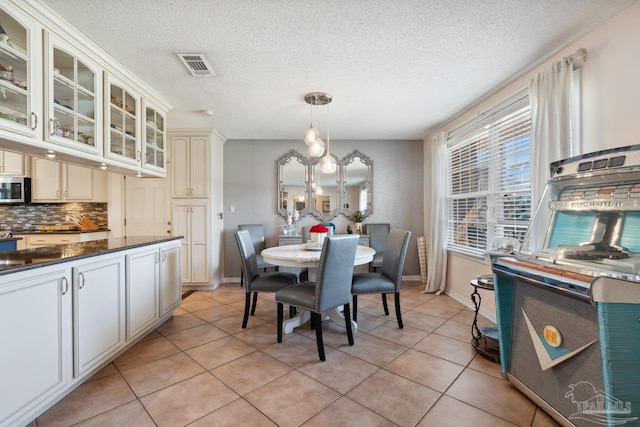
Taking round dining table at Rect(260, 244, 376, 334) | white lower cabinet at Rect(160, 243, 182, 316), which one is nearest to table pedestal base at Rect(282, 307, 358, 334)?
round dining table at Rect(260, 244, 376, 334)

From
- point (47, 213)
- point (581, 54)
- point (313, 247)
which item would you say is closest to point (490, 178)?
point (581, 54)

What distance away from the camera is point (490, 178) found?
3031 millimetres

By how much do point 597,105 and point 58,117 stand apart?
366cm

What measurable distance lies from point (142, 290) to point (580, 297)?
2976mm

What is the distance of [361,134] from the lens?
437 centimetres

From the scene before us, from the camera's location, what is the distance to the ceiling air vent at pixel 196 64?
7.14ft

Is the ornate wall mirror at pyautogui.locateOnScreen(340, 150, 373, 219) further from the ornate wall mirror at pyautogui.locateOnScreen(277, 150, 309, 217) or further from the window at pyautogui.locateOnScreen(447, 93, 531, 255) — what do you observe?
the window at pyautogui.locateOnScreen(447, 93, 531, 255)

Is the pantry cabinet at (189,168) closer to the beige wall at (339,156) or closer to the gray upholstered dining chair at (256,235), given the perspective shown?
the beige wall at (339,156)

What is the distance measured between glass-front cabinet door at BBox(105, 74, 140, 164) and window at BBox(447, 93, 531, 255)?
3.64 meters

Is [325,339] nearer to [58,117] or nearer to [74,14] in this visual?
[58,117]

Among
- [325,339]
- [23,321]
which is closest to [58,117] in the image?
[23,321]

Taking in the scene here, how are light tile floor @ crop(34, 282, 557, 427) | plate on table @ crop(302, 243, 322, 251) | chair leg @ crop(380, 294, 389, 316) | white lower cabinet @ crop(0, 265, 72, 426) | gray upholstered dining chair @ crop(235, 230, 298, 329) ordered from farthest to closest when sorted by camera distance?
chair leg @ crop(380, 294, 389, 316), plate on table @ crop(302, 243, 322, 251), gray upholstered dining chair @ crop(235, 230, 298, 329), light tile floor @ crop(34, 282, 557, 427), white lower cabinet @ crop(0, 265, 72, 426)

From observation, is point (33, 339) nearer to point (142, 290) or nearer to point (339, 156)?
point (142, 290)

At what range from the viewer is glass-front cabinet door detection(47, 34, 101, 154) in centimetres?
181
